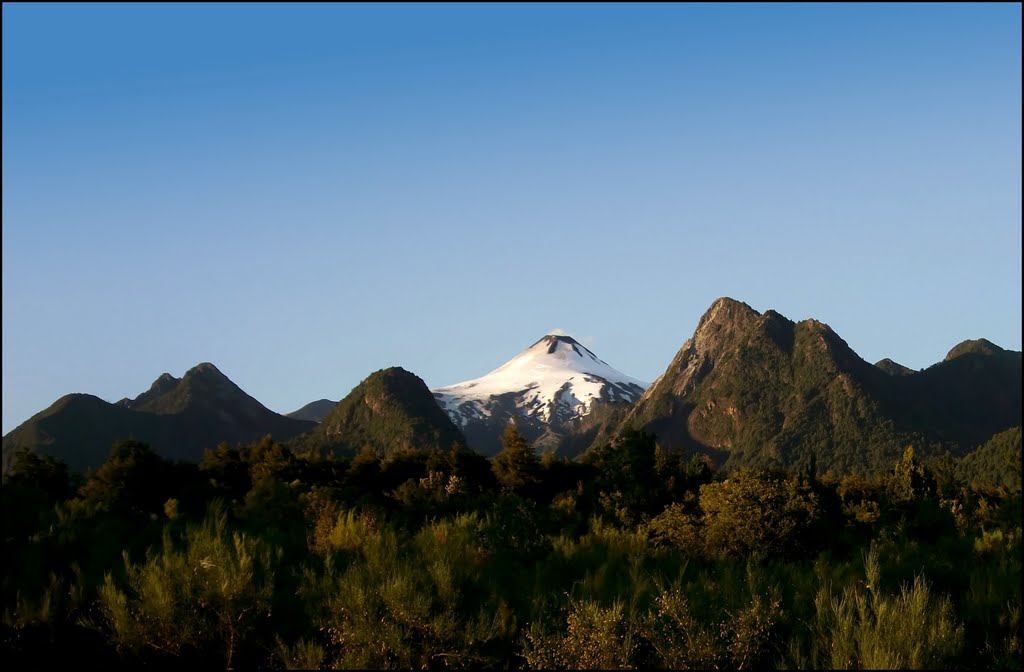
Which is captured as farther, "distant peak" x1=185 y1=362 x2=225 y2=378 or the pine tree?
"distant peak" x1=185 y1=362 x2=225 y2=378

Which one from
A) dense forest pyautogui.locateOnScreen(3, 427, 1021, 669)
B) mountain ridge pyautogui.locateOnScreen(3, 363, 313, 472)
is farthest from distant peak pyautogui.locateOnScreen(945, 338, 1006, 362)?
dense forest pyautogui.locateOnScreen(3, 427, 1021, 669)

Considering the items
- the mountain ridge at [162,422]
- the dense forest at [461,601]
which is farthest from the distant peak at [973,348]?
the dense forest at [461,601]

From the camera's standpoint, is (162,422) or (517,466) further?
(162,422)

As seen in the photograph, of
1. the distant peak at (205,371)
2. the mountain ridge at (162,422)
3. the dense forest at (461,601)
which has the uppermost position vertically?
the distant peak at (205,371)

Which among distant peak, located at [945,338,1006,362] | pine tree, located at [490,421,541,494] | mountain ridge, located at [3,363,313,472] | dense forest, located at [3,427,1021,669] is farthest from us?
distant peak, located at [945,338,1006,362]

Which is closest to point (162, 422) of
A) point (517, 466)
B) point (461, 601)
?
point (517, 466)

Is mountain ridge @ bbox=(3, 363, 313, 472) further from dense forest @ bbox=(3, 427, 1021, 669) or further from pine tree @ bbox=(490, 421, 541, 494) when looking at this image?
dense forest @ bbox=(3, 427, 1021, 669)

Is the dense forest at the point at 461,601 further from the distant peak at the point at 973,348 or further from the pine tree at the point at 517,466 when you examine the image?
the distant peak at the point at 973,348

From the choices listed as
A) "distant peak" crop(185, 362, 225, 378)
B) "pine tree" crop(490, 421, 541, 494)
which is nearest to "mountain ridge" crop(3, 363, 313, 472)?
"distant peak" crop(185, 362, 225, 378)

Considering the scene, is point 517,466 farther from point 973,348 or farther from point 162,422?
point 973,348

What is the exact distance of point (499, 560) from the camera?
1203 cm

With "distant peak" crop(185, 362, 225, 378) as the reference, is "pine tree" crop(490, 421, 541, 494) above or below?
below

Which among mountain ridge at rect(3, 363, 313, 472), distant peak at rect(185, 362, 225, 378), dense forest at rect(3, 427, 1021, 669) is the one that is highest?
distant peak at rect(185, 362, 225, 378)

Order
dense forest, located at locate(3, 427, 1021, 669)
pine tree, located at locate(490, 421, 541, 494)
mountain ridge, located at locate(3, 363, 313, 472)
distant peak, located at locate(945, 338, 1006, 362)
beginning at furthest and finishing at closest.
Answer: distant peak, located at locate(945, 338, 1006, 362) → mountain ridge, located at locate(3, 363, 313, 472) → pine tree, located at locate(490, 421, 541, 494) → dense forest, located at locate(3, 427, 1021, 669)
